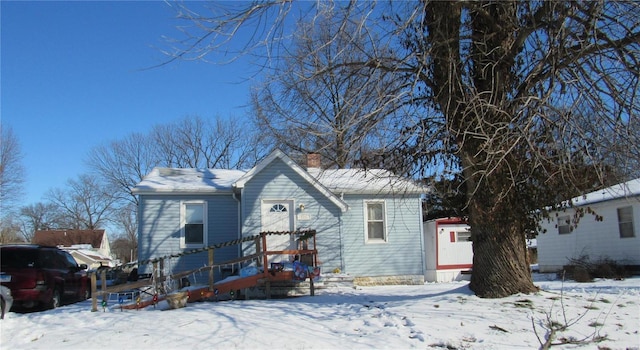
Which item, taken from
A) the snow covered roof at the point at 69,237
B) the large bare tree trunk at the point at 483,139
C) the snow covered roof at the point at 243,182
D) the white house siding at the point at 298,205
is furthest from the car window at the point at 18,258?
the snow covered roof at the point at 69,237

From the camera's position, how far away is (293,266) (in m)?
12.0

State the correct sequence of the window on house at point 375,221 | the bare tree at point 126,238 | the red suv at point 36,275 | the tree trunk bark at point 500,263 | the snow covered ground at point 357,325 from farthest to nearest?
1. the bare tree at point 126,238
2. the window on house at point 375,221
3. the red suv at point 36,275
4. the tree trunk bark at point 500,263
5. the snow covered ground at point 357,325

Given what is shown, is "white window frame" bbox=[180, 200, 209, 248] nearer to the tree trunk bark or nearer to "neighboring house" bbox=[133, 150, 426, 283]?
"neighboring house" bbox=[133, 150, 426, 283]

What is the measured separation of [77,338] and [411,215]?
12341mm

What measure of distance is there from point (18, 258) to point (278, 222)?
717cm

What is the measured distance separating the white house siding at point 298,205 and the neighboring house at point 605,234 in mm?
7541

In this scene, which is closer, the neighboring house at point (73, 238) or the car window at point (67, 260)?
the car window at point (67, 260)

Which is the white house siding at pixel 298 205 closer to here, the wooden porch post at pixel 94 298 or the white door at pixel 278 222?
the white door at pixel 278 222

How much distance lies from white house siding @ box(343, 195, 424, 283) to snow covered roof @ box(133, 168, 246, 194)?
14.1ft

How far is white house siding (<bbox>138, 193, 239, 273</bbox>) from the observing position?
1559 cm

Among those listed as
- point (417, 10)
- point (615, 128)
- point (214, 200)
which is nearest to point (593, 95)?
point (615, 128)

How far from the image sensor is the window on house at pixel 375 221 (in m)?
17.1

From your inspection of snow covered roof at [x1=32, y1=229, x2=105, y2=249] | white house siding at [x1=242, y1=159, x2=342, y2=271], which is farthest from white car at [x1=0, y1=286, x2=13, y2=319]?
snow covered roof at [x1=32, y1=229, x2=105, y2=249]

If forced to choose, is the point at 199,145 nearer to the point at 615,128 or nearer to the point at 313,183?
the point at 313,183
